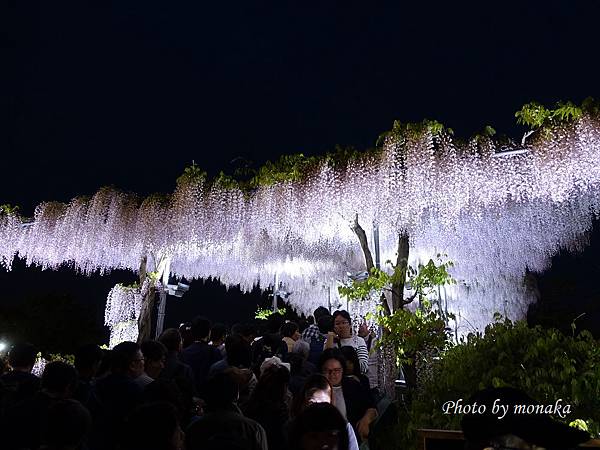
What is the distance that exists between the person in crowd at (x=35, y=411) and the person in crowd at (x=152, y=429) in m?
0.95

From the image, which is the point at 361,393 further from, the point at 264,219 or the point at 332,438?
the point at 264,219

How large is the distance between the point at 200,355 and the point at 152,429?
209 centimetres

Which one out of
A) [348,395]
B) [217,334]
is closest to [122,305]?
[217,334]

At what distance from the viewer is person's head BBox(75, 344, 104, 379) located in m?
3.08

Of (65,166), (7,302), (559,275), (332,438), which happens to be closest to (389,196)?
(332,438)

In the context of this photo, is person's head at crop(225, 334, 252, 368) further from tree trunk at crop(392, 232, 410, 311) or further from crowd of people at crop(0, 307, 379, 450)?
tree trunk at crop(392, 232, 410, 311)

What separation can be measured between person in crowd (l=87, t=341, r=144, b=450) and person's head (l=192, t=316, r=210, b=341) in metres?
1.09

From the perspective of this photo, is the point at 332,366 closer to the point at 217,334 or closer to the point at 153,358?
the point at 153,358

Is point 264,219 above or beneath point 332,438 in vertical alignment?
above

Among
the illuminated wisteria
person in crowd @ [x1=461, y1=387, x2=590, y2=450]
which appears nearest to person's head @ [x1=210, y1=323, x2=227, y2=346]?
person in crowd @ [x1=461, y1=387, x2=590, y2=450]

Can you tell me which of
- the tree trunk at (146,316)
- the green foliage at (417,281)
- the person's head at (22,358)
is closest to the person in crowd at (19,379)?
the person's head at (22,358)

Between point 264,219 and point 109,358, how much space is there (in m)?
4.49

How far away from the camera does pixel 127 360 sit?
8.86ft

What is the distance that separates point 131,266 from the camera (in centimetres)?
1001
